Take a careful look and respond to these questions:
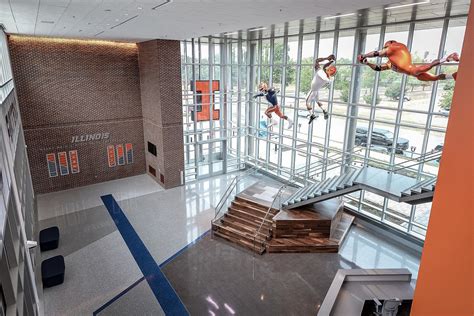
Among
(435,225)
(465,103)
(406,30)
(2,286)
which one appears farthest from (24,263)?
(406,30)

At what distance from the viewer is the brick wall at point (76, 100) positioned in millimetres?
11234

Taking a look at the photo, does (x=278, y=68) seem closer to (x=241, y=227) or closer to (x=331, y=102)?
(x=331, y=102)

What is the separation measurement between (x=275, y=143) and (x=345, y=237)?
5540 millimetres

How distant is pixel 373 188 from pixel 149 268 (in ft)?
20.3

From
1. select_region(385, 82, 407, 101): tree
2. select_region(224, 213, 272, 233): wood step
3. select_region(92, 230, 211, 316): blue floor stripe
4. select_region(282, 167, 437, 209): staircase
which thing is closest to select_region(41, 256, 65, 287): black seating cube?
select_region(92, 230, 211, 316): blue floor stripe

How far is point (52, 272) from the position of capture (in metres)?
7.17

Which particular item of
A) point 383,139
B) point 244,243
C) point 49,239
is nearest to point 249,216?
point 244,243

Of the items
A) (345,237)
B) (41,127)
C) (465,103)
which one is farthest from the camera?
(41,127)

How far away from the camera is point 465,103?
169 centimetres

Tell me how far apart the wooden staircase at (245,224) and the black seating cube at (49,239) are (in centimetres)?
452

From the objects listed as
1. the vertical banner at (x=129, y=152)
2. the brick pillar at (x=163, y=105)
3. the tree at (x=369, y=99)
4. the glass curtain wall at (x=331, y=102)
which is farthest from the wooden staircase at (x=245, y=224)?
the vertical banner at (x=129, y=152)

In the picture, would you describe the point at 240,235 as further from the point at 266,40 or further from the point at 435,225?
the point at 266,40

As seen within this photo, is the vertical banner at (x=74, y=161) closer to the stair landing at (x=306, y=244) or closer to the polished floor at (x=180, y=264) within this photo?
the polished floor at (x=180, y=264)

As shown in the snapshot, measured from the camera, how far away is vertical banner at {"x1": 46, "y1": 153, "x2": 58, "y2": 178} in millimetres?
12044
